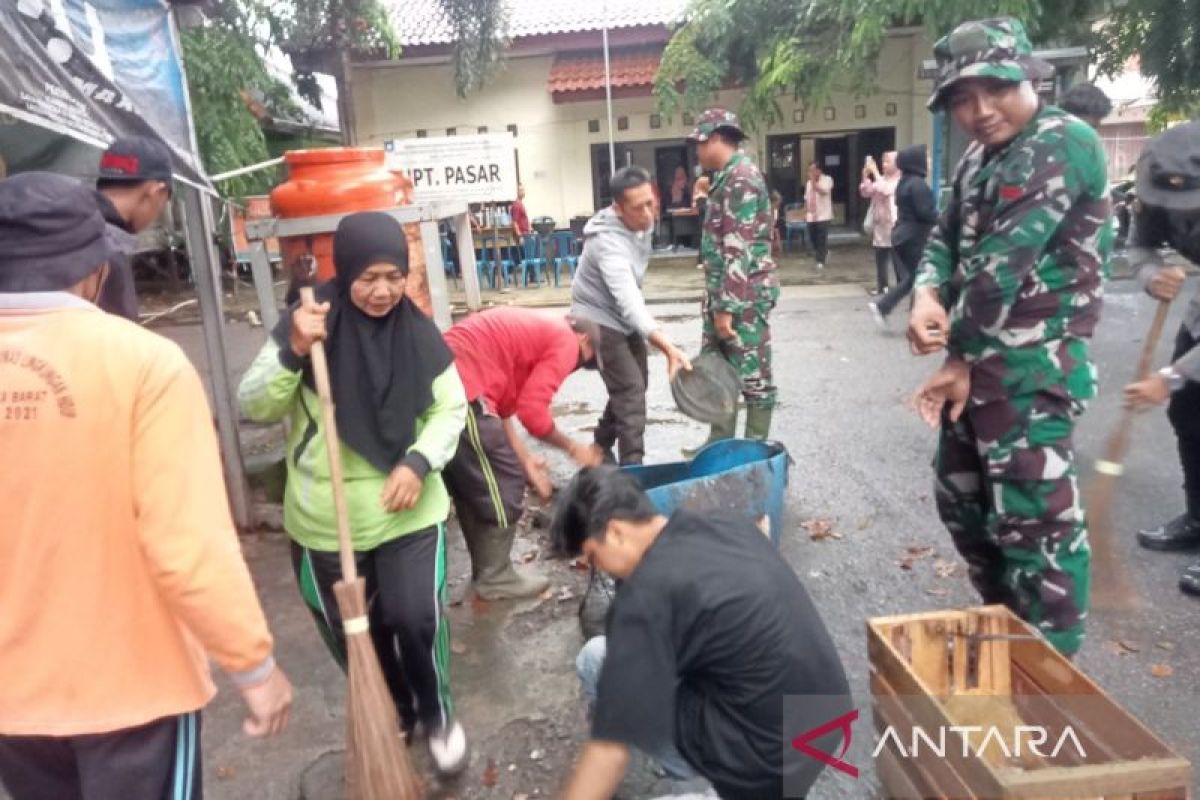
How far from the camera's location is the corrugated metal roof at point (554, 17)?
1617 centimetres

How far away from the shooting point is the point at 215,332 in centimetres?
501

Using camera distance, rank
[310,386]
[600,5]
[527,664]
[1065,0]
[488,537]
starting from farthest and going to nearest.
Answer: [600,5] → [1065,0] → [488,537] → [527,664] → [310,386]

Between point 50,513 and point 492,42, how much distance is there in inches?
541

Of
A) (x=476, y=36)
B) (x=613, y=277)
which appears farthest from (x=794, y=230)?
(x=613, y=277)

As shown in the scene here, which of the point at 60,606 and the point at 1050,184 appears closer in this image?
the point at 60,606

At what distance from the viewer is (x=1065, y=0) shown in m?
12.5

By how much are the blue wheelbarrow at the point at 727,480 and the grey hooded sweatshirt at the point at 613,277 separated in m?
0.80

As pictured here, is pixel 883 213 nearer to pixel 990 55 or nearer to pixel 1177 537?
pixel 1177 537

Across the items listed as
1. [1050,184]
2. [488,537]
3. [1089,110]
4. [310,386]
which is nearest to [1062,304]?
[1050,184]

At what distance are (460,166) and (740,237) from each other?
7.47m

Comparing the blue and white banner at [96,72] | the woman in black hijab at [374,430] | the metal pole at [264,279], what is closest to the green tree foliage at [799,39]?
the metal pole at [264,279]

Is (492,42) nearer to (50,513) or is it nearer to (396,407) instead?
(396,407)

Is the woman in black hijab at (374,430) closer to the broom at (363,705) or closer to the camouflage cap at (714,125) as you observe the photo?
the broom at (363,705)

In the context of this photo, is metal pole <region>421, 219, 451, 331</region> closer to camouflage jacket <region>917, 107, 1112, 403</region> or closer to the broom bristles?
the broom bristles
